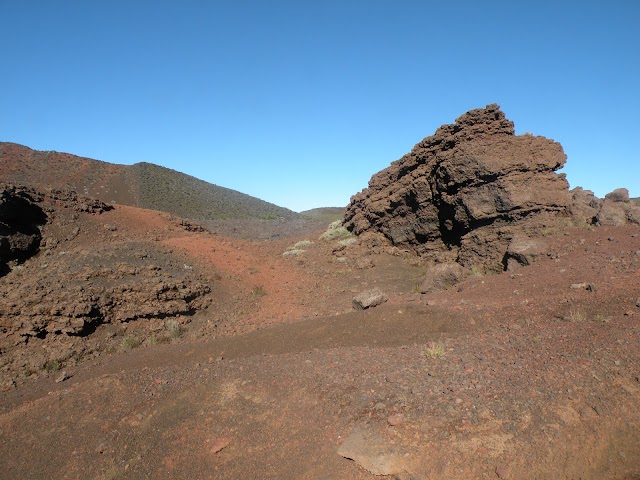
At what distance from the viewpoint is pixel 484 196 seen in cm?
1273

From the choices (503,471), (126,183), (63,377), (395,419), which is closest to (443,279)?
(395,419)

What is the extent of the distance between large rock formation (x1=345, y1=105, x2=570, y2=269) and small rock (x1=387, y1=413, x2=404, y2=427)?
8.41m

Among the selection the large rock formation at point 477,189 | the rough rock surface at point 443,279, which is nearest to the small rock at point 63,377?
the rough rock surface at point 443,279

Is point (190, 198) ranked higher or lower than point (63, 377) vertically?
higher

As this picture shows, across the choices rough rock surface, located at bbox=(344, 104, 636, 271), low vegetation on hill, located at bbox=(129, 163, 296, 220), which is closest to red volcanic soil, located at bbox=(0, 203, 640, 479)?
rough rock surface, located at bbox=(344, 104, 636, 271)

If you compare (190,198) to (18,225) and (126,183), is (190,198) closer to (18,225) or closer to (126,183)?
(126,183)

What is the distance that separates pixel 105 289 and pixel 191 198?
137 feet

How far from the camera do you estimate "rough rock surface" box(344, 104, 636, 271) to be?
11906 mm

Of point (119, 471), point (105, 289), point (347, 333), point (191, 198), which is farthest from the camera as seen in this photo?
point (191, 198)

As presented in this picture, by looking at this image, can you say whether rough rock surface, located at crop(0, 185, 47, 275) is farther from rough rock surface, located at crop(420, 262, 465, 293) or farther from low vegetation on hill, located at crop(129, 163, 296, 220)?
low vegetation on hill, located at crop(129, 163, 296, 220)

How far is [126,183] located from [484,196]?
153ft

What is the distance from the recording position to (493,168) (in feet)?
40.8

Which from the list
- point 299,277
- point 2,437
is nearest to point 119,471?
point 2,437

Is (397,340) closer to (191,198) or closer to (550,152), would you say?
(550,152)
